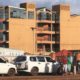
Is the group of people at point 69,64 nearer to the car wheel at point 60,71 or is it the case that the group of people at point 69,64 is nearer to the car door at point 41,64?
the car wheel at point 60,71

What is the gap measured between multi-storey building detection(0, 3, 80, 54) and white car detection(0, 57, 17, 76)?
2544 inches

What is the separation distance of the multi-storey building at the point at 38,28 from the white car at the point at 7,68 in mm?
64615

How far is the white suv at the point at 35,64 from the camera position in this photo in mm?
34562

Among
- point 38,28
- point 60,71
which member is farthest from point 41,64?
point 38,28

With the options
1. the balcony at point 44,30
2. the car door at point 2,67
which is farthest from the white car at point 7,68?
the balcony at point 44,30

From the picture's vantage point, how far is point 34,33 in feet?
338

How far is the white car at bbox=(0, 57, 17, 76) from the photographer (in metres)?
33.0

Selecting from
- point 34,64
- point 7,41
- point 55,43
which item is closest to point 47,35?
point 55,43

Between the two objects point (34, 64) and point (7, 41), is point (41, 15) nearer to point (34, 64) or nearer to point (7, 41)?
point (7, 41)

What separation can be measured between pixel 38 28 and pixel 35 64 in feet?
235

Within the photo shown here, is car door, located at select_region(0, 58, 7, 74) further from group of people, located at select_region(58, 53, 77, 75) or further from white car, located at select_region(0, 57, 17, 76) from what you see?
group of people, located at select_region(58, 53, 77, 75)

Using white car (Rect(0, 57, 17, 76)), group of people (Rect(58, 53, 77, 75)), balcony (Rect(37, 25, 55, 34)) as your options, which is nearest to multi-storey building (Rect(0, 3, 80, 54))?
balcony (Rect(37, 25, 55, 34))

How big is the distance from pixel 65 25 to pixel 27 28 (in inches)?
496

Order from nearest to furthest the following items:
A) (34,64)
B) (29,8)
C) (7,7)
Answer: (34,64)
(7,7)
(29,8)
